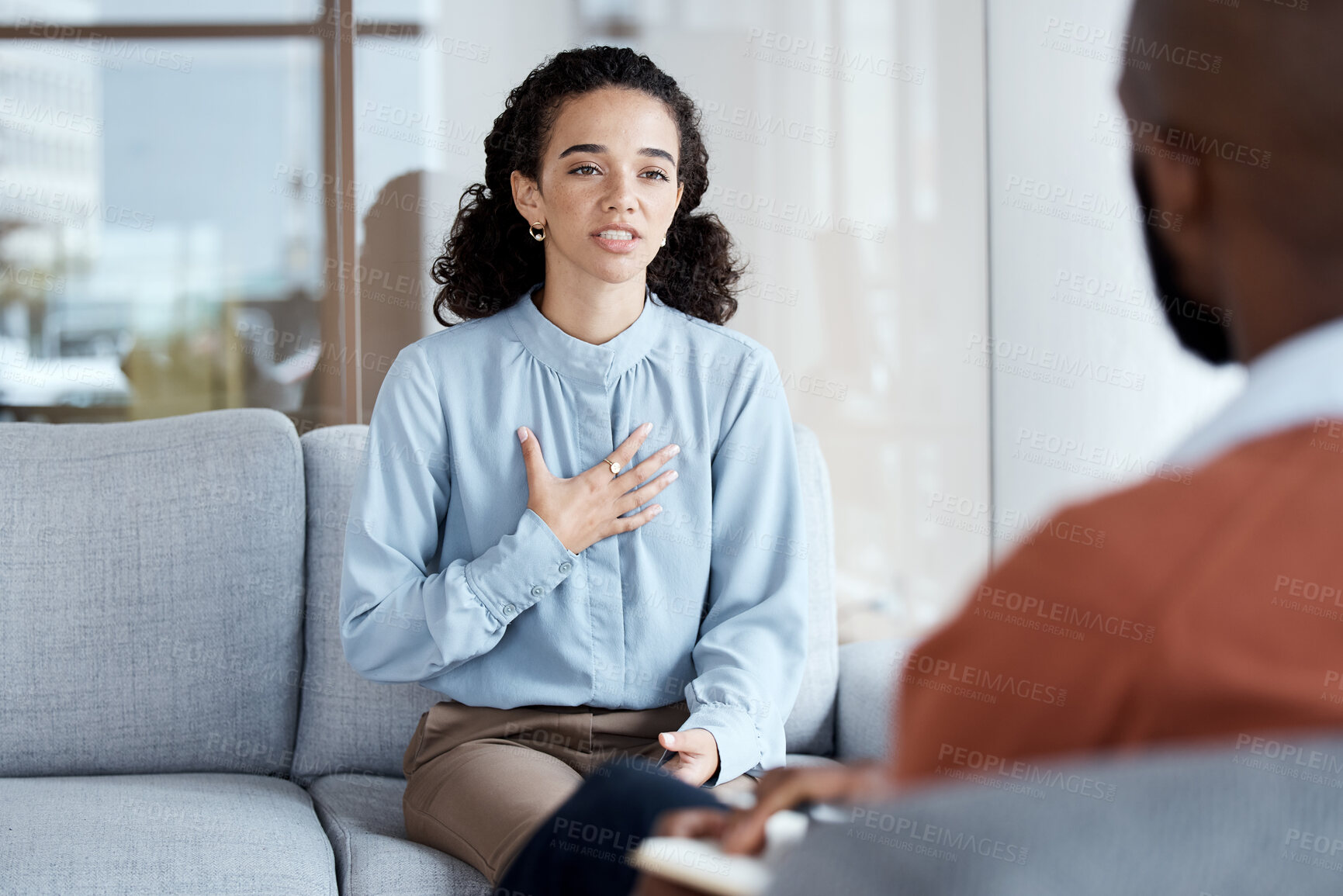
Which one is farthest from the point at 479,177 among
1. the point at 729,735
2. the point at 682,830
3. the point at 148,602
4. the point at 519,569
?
the point at 682,830

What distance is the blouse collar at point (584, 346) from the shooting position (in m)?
1.64

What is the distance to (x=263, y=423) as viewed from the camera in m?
1.87

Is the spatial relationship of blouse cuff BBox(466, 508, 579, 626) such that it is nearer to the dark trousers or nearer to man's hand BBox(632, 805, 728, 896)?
the dark trousers

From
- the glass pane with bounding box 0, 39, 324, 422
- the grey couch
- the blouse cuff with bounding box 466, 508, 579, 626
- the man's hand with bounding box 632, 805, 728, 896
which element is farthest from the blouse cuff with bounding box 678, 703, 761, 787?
the glass pane with bounding box 0, 39, 324, 422

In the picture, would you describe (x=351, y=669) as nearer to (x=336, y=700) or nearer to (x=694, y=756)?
(x=336, y=700)

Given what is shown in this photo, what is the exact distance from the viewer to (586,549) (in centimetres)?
158

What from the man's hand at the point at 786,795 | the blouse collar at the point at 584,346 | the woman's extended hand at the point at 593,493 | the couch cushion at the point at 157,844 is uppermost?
the blouse collar at the point at 584,346

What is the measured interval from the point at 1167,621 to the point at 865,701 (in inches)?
58.6

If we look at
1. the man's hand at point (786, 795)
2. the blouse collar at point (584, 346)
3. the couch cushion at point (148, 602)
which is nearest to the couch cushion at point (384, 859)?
the couch cushion at point (148, 602)

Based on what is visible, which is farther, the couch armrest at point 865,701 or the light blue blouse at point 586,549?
the couch armrest at point 865,701

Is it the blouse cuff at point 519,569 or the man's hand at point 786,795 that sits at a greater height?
the man's hand at point 786,795

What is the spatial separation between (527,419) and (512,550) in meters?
0.22

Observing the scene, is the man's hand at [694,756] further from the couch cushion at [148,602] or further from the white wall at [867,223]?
the white wall at [867,223]

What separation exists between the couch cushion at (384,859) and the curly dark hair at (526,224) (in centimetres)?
77
